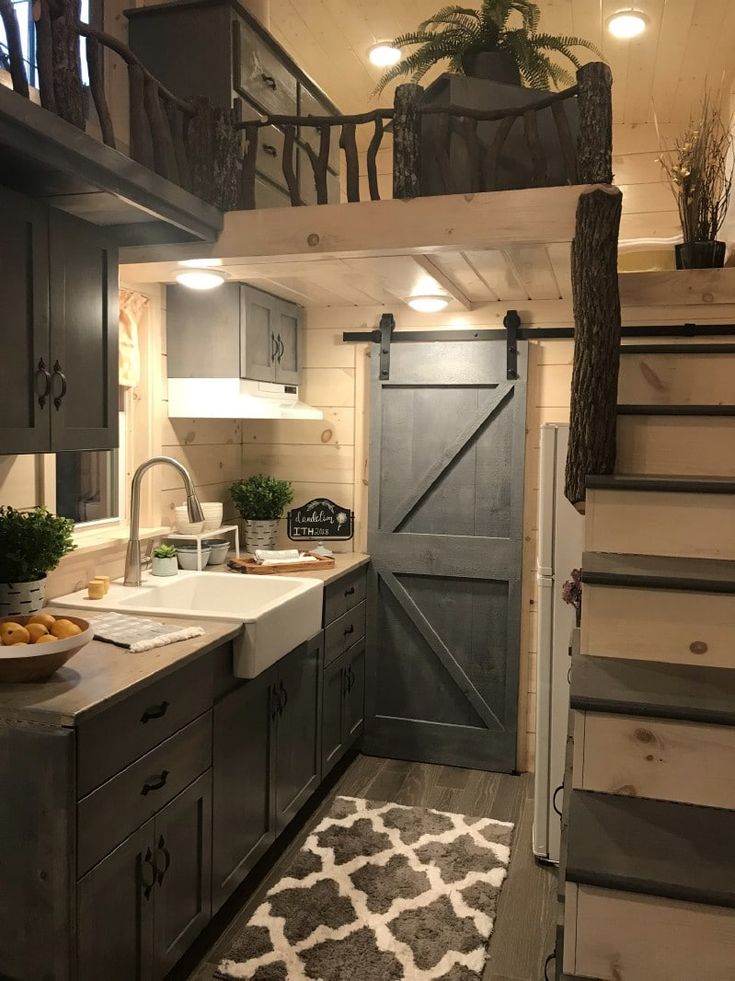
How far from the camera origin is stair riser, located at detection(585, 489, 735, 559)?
80.4 inches

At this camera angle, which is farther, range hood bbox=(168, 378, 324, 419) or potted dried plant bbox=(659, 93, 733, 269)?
range hood bbox=(168, 378, 324, 419)

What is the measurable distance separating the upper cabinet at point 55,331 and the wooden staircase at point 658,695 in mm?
1462

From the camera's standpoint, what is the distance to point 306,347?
13.7ft

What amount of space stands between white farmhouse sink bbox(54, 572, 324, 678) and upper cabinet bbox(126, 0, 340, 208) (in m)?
1.54

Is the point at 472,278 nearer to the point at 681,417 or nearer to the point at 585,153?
the point at 585,153

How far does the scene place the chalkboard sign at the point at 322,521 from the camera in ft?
13.6

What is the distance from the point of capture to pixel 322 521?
4160mm

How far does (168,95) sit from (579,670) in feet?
6.93

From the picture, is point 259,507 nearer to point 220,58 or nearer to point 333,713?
point 333,713

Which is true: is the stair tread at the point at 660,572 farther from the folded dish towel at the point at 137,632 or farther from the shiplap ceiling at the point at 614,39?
the shiplap ceiling at the point at 614,39

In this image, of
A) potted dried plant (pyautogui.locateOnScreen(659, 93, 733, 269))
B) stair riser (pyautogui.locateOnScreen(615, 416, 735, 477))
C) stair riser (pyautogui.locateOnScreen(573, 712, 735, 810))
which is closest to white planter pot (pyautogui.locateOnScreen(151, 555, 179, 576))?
stair riser (pyautogui.locateOnScreen(615, 416, 735, 477))

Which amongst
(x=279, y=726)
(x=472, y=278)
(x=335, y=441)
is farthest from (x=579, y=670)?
(x=335, y=441)

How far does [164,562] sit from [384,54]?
94.6 inches

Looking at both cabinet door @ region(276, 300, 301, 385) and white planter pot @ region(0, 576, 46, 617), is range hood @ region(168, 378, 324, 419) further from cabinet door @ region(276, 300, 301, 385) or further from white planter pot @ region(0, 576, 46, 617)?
white planter pot @ region(0, 576, 46, 617)
